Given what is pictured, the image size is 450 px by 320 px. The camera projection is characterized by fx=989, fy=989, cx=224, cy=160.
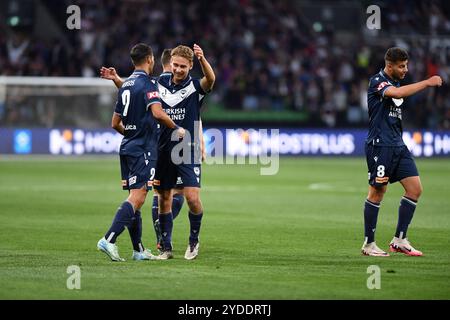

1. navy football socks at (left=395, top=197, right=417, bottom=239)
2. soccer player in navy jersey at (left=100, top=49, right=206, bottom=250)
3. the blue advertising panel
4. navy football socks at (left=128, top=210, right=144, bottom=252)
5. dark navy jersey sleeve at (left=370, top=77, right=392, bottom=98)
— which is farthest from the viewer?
the blue advertising panel

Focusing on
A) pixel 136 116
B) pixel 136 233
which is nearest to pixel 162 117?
pixel 136 116

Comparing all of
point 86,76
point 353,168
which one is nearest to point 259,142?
point 353,168

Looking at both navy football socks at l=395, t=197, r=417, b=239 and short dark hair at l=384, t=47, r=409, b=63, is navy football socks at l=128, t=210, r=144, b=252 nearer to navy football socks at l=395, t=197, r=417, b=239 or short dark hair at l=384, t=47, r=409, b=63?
navy football socks at l=395, t=197, r=417, b=239

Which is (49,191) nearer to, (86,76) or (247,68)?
(86,76)

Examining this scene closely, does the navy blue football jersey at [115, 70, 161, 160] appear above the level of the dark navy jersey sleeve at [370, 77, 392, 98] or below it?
below

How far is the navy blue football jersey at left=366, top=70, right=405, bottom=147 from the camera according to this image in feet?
37.0

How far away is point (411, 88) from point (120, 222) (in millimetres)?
3443

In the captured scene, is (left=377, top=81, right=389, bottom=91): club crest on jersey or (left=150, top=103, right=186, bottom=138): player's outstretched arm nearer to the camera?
(left=150, top=103, right=186, bottom=138): player's outstretched arm

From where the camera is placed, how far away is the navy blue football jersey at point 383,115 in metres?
11.3

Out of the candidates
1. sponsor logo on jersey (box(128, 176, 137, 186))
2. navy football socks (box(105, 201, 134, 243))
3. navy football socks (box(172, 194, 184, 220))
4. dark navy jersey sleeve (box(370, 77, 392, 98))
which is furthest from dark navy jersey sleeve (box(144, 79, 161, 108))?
dark navy jersey sleeve (box(370, 77, 392, 98))

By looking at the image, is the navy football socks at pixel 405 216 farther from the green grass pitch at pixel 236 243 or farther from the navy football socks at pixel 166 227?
the navy football socks at pixel 166 227

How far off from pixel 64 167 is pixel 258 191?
8.53 meters

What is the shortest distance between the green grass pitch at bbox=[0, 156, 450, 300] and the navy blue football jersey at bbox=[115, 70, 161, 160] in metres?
1.24

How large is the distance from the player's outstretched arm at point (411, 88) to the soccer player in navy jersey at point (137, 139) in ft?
8.04
